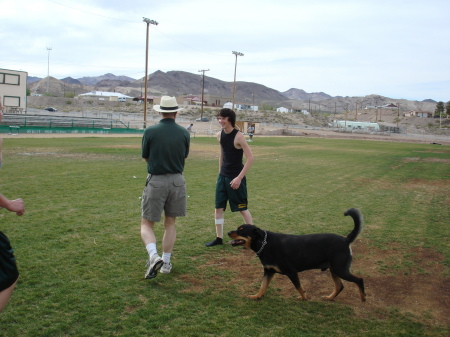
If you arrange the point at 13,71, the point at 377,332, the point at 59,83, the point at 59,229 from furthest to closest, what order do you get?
1. the point at 59,83
2. the point at 13,71
3. the point at 59,229
4. the point at 377,332

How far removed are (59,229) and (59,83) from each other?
181202 mm

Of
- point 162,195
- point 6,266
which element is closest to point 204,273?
point 162,195

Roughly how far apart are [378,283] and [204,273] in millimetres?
2091

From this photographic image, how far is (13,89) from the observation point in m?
53.7

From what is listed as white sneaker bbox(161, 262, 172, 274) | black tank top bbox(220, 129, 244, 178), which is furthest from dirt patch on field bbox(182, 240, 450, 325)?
black tank top bbox(220, 129, 244, 178)

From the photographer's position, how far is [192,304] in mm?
4281

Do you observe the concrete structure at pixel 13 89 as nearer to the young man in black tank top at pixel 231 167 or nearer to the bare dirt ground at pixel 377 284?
the young man in black tank top at pixel 231 167

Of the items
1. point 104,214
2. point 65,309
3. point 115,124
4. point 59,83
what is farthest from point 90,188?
point 59,83

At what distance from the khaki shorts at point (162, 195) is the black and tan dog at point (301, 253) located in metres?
0.92

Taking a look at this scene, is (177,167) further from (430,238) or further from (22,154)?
(22,154)

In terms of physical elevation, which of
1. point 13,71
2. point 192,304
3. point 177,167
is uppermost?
point 13,71

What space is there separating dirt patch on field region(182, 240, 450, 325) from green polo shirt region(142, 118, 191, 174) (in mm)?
1335

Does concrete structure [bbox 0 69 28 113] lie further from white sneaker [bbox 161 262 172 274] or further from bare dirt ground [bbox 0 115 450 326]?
bare dirt ground [bbox 0 115 450 326]

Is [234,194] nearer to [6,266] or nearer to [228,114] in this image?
[228,114]
